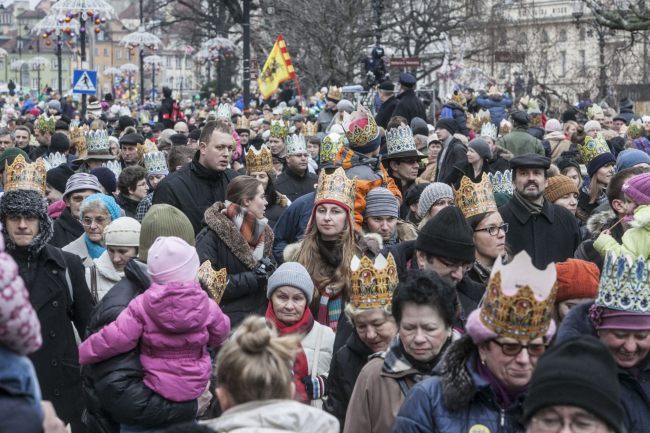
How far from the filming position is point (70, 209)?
33.0 ft

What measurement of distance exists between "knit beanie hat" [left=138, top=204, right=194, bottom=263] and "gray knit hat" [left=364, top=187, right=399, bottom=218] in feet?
6.18

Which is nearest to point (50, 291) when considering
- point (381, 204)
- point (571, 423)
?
point (381, 204)

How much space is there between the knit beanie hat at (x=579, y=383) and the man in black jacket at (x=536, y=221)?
16.6ft

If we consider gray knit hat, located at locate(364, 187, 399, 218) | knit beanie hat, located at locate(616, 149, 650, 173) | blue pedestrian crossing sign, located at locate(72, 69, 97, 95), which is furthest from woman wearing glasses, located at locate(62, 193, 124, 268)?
blue pedestrian crossing sign, located at locate(72, 69, 97, 95)

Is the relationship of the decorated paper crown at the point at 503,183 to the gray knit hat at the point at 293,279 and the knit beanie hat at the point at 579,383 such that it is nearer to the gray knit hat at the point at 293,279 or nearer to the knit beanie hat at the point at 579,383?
the gray knit hat at the point at 293,279

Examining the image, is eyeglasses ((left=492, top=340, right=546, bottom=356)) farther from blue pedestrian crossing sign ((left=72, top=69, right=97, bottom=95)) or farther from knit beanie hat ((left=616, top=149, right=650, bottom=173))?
blue pedestrian crossing sign ((left=72, top=69, right=97, bottom=95))

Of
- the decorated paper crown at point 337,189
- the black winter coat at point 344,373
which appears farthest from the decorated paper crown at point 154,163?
the black winter coat at point 344,373

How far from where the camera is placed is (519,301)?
184 inches

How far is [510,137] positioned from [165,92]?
1323 cm

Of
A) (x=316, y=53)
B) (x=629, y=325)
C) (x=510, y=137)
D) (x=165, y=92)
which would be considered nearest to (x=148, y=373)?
(x=629, y=325)

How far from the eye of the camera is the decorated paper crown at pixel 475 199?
7930 mm

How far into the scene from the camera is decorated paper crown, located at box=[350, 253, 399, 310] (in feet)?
21.1

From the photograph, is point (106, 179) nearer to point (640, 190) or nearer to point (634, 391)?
point (640, 190)

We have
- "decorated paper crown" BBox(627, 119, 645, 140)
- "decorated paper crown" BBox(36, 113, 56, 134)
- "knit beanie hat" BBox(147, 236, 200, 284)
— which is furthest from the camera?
"decorated paper crown" BBox(36, 113, 56, 134)
